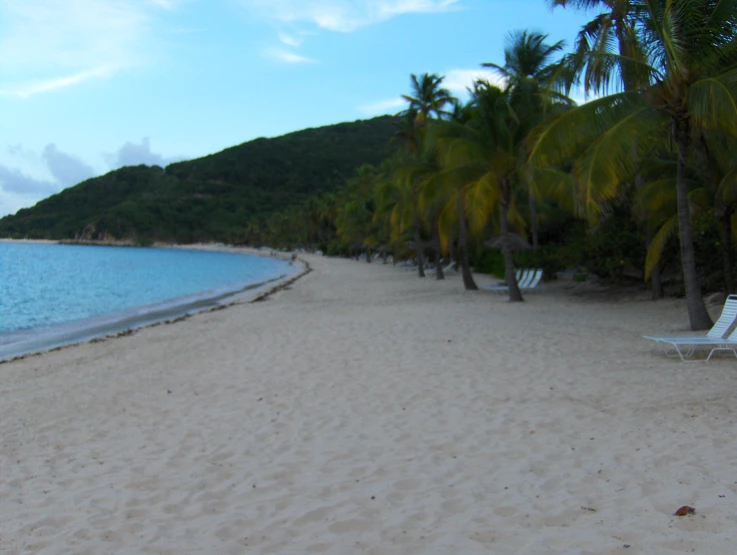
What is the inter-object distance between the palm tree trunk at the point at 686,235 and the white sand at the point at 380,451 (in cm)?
110

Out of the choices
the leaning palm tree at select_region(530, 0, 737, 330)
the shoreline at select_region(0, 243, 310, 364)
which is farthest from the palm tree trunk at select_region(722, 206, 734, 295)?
the shoreline at select_region(0, 243, 310, 364)

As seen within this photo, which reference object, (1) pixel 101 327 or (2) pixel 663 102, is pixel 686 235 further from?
(1) pixel 101 327

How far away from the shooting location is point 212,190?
146 metres

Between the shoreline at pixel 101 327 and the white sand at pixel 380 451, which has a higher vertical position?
the white sand at pixel 380 451

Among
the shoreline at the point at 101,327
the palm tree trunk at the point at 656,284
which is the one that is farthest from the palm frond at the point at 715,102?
the shoreline at the point at 101,327

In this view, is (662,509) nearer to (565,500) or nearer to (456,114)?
(565,500)

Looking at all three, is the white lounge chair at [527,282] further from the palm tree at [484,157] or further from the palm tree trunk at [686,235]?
the palm tree trunk at [686,235]

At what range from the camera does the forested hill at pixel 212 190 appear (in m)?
141

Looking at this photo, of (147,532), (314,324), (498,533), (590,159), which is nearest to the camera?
(498,533)

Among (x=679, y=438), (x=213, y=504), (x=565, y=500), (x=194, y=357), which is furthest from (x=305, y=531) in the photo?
(x=194, y=357)

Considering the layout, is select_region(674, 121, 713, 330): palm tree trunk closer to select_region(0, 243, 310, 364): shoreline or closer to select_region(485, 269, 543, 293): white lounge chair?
select_region(485, 269, 543, 293): white lounge chair

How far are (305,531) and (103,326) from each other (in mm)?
16749

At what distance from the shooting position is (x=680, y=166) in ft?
31.1

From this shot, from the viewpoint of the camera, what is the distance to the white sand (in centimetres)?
345
